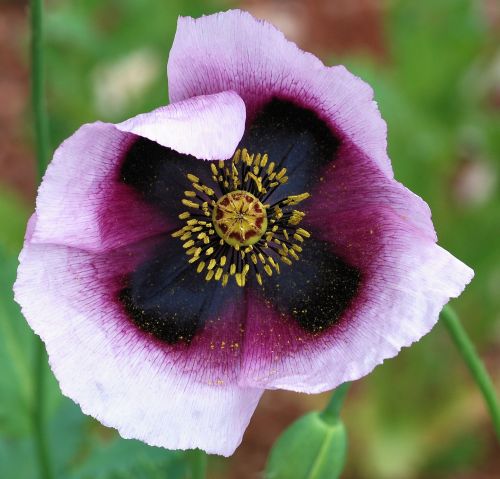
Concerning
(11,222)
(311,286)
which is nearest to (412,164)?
(11,222)

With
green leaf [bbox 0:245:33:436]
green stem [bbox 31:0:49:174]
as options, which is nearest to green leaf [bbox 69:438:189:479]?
green leaf [bbox 0:245:33:436]

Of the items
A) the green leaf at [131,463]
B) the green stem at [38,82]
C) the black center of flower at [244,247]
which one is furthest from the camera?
the green leaf at [131,463]

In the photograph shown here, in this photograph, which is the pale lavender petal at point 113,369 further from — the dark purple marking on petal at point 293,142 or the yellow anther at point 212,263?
the dark purple marking on petal at point 293,142

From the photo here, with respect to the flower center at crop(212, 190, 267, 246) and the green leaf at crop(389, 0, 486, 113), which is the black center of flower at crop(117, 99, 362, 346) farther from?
the green leaf at crop(389, 0, 486, 113)

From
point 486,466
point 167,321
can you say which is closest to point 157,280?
point 167,321

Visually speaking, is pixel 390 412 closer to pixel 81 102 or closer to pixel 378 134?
pixel 81 102

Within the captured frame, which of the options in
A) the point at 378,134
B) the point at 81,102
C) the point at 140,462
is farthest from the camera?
the point at 81,102

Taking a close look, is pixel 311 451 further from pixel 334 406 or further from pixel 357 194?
pixel 357 194

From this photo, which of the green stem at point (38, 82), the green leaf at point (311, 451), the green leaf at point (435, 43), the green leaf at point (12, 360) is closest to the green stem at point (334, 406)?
the green leaf at point (311, 451)
